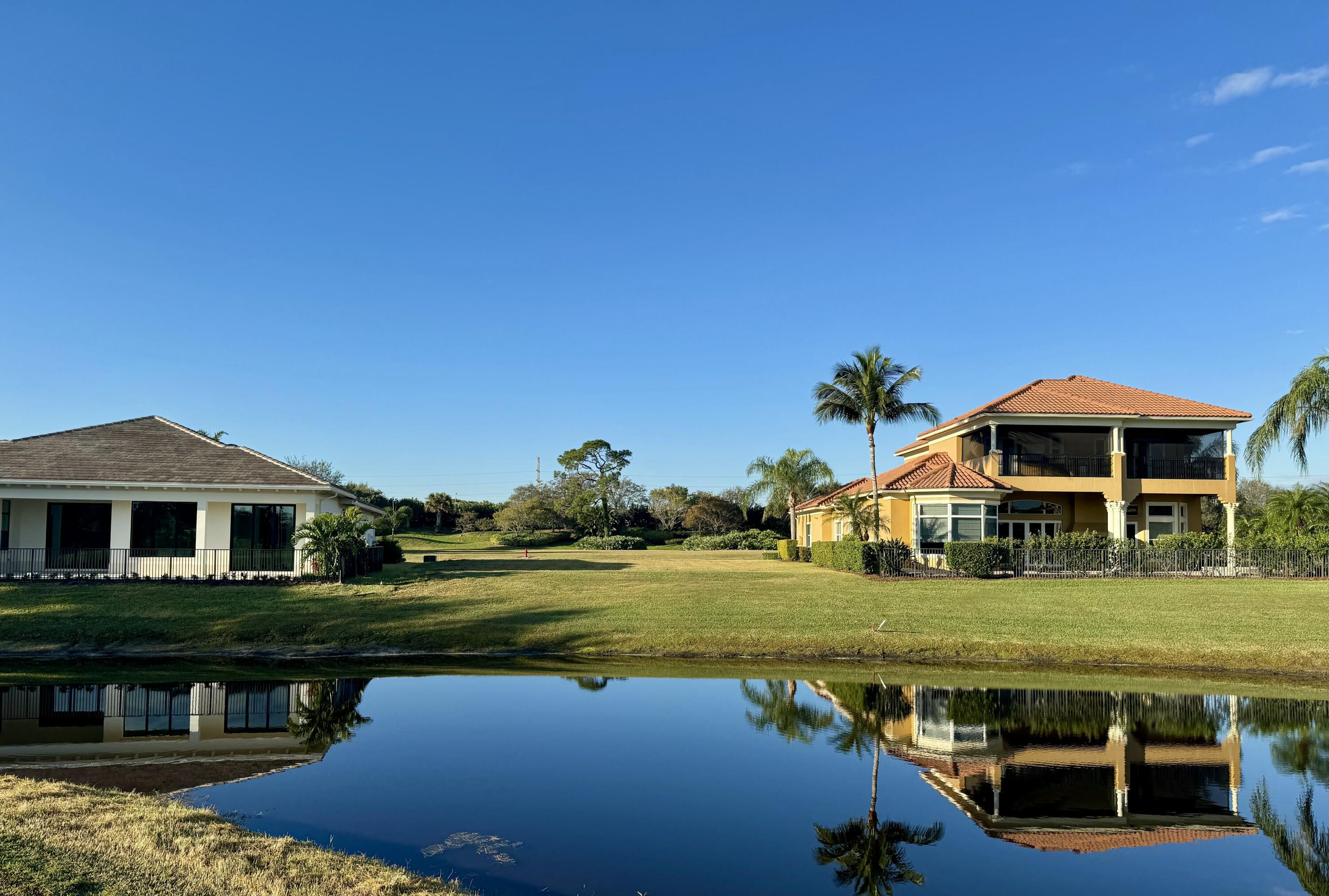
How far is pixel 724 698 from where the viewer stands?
14336 millimetres

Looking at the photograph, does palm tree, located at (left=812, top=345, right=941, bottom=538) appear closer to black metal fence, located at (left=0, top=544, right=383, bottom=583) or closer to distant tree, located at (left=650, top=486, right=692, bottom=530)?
black metal fence, located at (left=0, top=544, right=383, bottom=583)

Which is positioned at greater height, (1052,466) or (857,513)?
(1052,466)

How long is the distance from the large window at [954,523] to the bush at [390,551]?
76.0ft

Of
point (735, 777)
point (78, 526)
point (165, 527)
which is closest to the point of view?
point (735, 777)

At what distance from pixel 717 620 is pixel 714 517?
50789mm

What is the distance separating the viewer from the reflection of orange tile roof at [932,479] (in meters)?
33.0

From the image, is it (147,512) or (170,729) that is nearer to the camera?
(170,729)

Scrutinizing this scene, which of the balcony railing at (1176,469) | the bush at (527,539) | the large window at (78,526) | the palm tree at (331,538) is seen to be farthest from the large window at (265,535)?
the bush at (527,539)

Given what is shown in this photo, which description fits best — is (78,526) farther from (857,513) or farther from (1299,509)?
(1299,509)

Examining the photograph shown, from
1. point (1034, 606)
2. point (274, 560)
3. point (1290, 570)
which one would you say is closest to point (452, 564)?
point (274, 560)

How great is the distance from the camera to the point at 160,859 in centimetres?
629

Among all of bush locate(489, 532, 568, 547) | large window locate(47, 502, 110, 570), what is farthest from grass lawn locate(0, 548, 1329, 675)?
bush locate(489, 532, 568, 547)

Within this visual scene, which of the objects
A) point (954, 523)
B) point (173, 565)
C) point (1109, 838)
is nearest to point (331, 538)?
point (173, 565)

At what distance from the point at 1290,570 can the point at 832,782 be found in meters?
28.4
